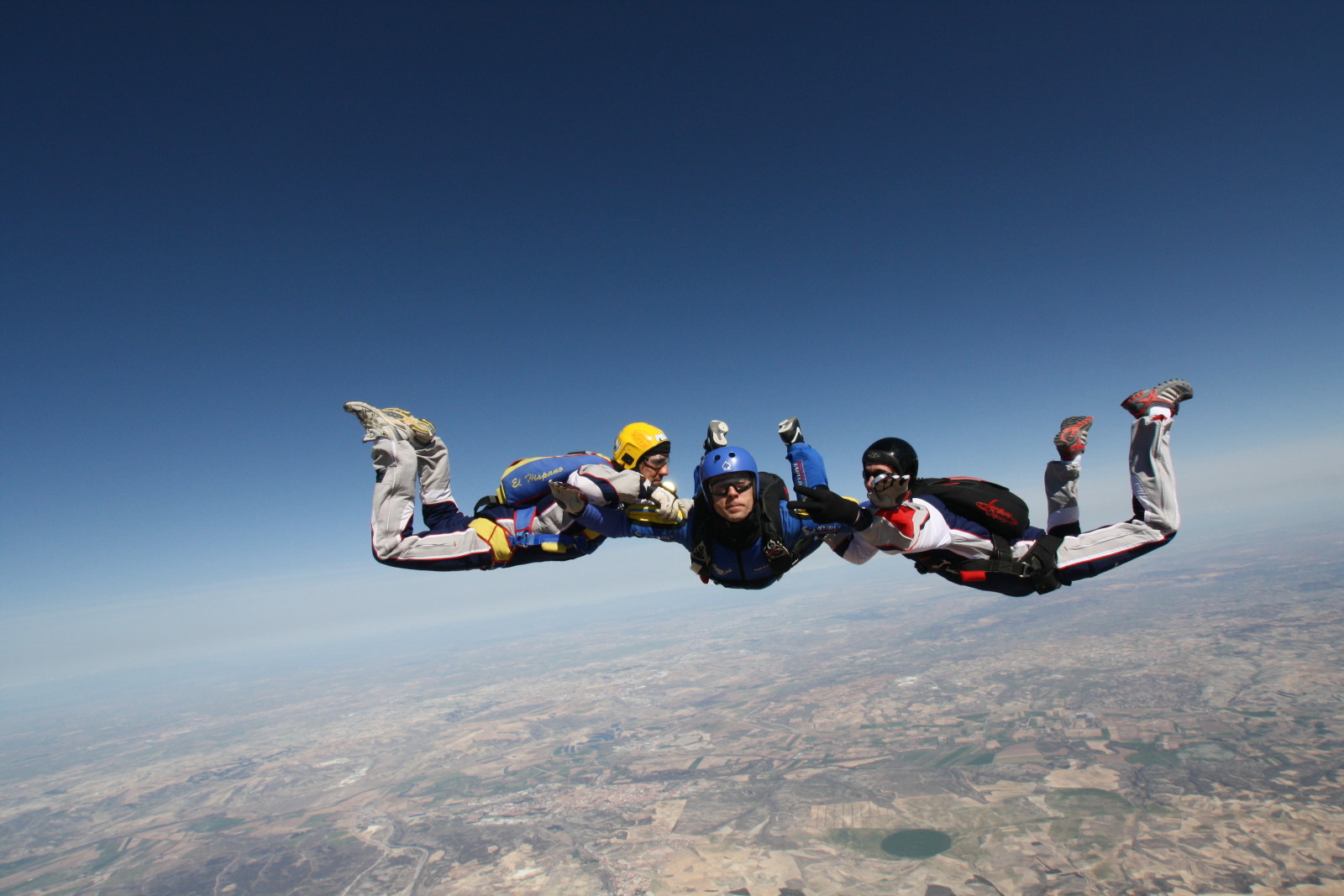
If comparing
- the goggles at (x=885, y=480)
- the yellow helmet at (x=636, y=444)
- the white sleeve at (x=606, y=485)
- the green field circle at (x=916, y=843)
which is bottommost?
the green field circle at (x=916, y=843)

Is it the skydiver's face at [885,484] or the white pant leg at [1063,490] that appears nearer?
the skydiver's face at [885,484]

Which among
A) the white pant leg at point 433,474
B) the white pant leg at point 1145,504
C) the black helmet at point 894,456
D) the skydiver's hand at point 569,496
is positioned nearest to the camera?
the black helmet at point 894,456

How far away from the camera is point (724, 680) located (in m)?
113

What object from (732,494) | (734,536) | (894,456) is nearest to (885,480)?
(894,456)

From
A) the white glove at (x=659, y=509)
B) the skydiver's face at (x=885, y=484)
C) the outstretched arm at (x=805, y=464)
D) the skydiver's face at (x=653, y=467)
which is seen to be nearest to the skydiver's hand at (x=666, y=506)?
the white glove at (x=659, y=509)

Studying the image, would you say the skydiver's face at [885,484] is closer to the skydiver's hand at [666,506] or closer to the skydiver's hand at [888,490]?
the skydiver's hand at [888,490]

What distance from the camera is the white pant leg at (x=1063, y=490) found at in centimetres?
445

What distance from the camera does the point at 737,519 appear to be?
4.23 m

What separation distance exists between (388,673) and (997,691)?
7784 inches

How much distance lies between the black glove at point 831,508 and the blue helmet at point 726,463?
0.63 m

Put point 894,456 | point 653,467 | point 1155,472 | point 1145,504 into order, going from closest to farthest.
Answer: point 894,456 < point 1155,472 < point 1145,504 < point 653,467

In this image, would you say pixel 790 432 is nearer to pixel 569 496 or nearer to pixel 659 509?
pixel 659 509

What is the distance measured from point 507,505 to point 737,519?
2143 millimetres

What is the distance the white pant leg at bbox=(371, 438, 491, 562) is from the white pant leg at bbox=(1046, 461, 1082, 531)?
5.08 meters
